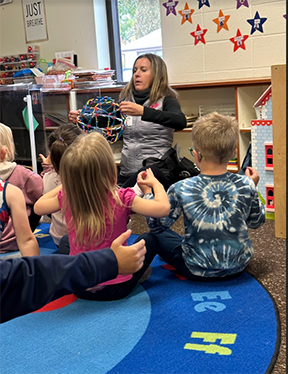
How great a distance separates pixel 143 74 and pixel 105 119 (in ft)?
1.35

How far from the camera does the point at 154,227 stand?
85.7 inches

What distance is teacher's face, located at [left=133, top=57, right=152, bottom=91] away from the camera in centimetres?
324

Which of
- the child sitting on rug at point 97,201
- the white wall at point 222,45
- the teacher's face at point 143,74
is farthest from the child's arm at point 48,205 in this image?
the white wall at point 222,45

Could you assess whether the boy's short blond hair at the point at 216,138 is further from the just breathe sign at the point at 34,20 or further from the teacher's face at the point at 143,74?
the just breathe sign at the point at 34,20

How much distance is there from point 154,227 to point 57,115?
2245mm

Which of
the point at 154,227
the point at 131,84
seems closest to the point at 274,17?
the point at 131,84

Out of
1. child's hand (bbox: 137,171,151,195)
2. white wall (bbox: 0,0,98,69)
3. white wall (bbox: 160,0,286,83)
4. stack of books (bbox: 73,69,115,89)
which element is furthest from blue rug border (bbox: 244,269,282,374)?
white wall (bbox: 0,0,98,69)

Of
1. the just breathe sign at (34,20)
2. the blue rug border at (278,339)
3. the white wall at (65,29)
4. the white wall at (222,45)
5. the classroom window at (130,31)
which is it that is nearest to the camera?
the blue rug border at (278,339)

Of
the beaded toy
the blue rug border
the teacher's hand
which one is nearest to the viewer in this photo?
the blue rug border

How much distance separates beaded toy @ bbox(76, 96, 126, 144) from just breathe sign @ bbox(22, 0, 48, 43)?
206 cm

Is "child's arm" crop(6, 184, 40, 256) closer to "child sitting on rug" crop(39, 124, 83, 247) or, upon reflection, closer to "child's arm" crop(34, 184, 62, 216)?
"child's arm" crop(34, 184, 62, 216)

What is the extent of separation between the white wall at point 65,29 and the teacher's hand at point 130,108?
6.54 feet

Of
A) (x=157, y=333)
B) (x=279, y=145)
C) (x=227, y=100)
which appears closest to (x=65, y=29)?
(x=227, y=100)

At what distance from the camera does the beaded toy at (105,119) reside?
323 centimetres
